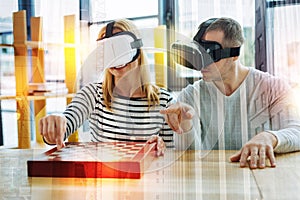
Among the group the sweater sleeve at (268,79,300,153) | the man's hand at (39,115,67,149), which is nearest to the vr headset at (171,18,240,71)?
the sweater sleeve at (268,79,300,153)

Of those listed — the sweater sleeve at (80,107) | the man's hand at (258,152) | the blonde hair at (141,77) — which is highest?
the blonde hair at (141,77)

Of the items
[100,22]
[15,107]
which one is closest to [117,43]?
[100,22]

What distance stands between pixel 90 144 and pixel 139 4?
31 cm

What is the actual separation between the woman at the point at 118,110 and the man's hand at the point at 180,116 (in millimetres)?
13

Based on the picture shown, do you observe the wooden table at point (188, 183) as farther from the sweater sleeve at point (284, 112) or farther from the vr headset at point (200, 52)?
the vr headset at point (200, 52)

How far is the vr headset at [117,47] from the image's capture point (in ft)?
2.63

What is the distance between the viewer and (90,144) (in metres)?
0.81

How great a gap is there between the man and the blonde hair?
0.05m

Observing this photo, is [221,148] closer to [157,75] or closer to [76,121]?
[157,75]

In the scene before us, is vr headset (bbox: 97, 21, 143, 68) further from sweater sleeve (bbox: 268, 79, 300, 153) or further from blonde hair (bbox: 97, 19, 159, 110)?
sweater sleeve (bbox: 268, 79, 300, 153)

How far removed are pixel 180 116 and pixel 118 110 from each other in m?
0.14

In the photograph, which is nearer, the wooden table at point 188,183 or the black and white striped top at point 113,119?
the wooden table at point 188,183

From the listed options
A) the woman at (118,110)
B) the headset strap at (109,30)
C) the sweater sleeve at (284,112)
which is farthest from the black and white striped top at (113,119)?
the sweater sleeve at (284,112)

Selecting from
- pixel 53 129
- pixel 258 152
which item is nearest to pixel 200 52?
pixel 258 152
